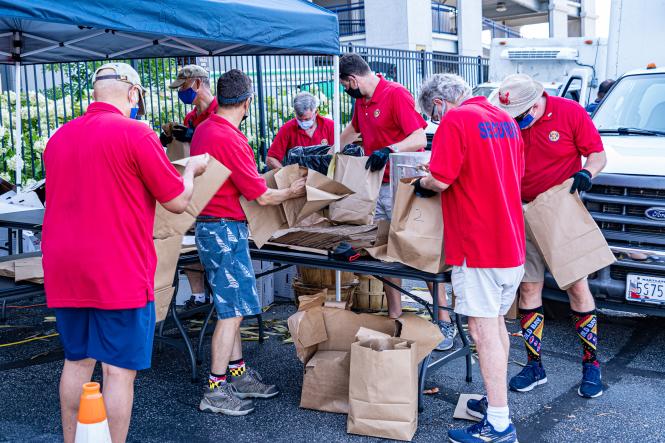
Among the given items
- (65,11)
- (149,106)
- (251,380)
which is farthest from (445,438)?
(149,106)

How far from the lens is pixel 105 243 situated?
10.4 ft

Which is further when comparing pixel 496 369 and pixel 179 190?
pixel 496 369

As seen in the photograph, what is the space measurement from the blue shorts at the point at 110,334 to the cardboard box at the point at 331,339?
Answer: 1.33m

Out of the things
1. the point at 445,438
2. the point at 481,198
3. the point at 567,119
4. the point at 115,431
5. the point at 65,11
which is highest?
the point at 65,11

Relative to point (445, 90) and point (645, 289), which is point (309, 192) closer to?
point (445, 90)

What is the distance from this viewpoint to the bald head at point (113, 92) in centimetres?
339

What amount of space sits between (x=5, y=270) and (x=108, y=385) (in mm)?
2294

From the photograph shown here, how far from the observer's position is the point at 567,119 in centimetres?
470

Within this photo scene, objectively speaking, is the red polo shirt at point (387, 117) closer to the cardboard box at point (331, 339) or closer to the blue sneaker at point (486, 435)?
the cardboard box at point (331, 339)

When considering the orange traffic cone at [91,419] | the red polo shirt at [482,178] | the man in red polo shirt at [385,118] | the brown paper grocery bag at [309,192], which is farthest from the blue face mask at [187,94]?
the orange traffic cone at [91,419]

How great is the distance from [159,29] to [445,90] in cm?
168

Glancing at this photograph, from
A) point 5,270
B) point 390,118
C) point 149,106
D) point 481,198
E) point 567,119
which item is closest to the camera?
point 481,198

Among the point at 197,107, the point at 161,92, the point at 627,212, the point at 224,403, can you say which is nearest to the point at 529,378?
the point at 627,212

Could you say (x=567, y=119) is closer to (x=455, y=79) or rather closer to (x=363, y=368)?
(x=455, y=79)
